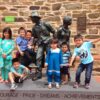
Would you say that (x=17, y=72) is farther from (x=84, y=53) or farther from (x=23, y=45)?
(x=84, y=53)

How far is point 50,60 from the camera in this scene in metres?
8.32

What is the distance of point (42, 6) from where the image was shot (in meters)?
13.3

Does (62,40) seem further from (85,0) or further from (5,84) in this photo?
(85,0)

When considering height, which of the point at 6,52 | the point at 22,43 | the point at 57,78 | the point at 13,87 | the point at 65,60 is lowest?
the point at 13,87

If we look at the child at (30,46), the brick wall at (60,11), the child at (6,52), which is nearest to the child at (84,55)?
the child at (30,46)

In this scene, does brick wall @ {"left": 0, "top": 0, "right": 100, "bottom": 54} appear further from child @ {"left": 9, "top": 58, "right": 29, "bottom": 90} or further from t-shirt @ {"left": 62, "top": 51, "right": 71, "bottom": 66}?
child @ {"left": 9, "top": 58, "right": 29, "bottom": 90}

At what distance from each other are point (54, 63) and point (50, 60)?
3.7 inches

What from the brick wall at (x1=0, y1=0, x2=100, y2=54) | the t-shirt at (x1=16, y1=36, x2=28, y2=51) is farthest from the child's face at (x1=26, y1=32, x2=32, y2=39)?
the brick wall at (x1=0, y1=0, x2=100, y2=54)

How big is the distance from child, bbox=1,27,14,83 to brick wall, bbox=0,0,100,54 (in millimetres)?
4559

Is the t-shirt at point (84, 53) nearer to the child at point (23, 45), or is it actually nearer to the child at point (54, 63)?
the child at point (54, 63)

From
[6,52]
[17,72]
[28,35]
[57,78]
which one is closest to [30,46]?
[28,35]

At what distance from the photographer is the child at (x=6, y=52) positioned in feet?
28.7

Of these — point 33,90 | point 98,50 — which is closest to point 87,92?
point 33,90

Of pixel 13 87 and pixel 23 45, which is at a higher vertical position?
pixel 23 45
